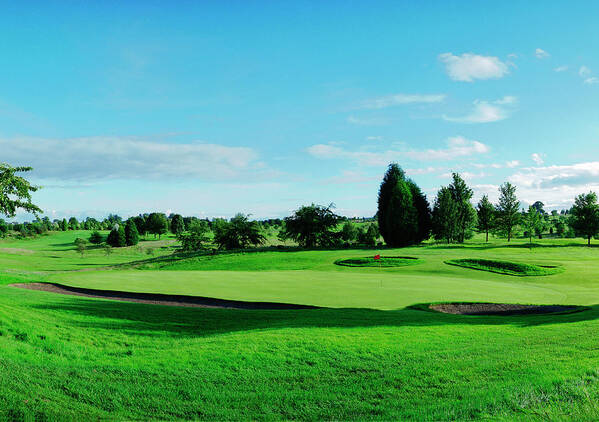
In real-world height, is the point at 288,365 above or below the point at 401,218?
below

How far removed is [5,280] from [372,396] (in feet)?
89.0

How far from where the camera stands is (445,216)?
51656 millimetres

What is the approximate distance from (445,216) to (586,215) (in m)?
19.1

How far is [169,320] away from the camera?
12.2 m

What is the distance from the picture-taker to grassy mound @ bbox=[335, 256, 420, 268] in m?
32.0

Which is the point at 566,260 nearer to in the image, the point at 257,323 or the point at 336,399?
the point at 257,323

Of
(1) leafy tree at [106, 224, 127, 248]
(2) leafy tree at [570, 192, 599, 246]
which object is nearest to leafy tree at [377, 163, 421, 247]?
(2) leafy tree at [570, 192, 599, 246]

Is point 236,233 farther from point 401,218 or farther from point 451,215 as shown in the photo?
point 451,215

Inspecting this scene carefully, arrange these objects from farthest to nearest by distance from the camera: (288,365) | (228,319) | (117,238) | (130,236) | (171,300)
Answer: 1. (130,236)
2. (117,238)
3. (171,300)
4. (228,319)
5. (288,365)

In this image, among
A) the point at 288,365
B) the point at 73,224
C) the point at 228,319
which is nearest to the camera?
the point at 288,365

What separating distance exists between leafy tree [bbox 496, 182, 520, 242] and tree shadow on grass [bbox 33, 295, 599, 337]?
1933 inches

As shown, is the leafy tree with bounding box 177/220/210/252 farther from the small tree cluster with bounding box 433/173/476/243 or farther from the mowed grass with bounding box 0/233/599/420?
the mowed grass with bounding box 0/233/599/420

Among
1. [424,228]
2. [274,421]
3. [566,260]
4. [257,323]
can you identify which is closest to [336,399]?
[274,421]

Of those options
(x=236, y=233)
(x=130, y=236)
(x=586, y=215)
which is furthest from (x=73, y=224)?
(x=586, y=215)
